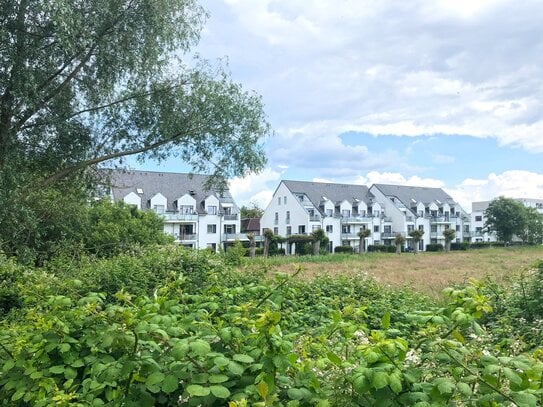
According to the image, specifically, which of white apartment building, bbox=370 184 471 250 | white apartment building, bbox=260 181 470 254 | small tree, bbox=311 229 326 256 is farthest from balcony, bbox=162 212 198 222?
white apartment building, bbox=370 184 471 250

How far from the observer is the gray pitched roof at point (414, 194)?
60406 millimetres

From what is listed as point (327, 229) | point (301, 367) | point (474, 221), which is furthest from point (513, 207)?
point (301, 367)

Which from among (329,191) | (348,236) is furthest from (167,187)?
(348,236)

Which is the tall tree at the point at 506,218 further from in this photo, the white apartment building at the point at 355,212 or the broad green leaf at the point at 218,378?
the broad green leaf at the point at 218,378

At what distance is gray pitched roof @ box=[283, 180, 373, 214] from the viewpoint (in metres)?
54.0

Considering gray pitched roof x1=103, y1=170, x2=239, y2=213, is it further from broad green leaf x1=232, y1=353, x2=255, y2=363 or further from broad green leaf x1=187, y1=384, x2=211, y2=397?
broad green leaf x1=187, y1=384, x2=211, y2=397

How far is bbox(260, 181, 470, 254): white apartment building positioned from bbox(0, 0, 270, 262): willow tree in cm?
3998

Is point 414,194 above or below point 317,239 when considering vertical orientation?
above

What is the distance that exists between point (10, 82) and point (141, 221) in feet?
36.2

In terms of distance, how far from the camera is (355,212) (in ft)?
185

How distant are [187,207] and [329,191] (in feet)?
62.9

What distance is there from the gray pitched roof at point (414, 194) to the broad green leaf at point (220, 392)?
6026 cm

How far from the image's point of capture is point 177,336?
1979 millimetres

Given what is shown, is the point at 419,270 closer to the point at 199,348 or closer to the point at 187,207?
the point at 199,348
